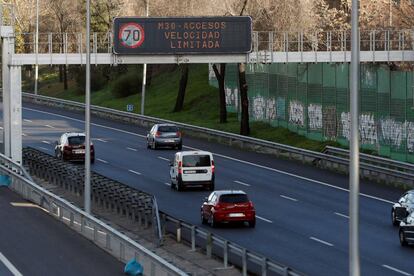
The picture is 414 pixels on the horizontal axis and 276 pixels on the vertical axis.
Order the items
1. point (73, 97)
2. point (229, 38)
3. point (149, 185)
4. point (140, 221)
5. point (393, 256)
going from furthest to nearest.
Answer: point (73, 97) < point (229, 38) < point (149, 185) < point (140, 221) < point (393, 256)

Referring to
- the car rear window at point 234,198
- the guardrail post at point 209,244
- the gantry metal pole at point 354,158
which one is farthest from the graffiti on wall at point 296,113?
the gantry metal pole at point 354,158

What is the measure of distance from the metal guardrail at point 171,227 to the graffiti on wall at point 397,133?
17.1 metres

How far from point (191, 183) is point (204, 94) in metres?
45.6

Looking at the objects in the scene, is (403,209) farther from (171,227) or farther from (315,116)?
(315,116)

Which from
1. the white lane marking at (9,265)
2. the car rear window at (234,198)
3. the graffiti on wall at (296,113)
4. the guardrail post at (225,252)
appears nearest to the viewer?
the white lane marking at (9,265)

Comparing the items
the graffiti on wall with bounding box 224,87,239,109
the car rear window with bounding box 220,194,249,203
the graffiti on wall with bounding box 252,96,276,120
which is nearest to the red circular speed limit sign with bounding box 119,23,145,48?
the car rear window with bounding box 220,194,249,203

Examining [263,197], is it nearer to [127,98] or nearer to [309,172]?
[309,172]

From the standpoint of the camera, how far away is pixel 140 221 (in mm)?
37250

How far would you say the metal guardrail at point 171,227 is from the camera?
83.7ft

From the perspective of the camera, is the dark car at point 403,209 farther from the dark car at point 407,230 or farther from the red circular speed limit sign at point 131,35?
the red circular speed limit sign at point 131,35

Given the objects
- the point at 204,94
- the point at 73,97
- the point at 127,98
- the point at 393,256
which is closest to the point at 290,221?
the point at 393,256

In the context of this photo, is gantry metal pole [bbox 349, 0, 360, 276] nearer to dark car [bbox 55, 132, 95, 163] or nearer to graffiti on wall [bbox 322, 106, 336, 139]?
dark car [bbox 55, 132, 95, 163]

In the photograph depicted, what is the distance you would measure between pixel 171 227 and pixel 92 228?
484cm

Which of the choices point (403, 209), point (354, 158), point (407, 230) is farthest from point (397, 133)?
point (354, 158)
